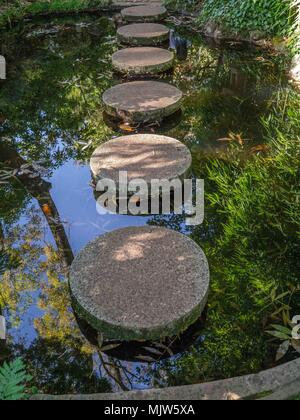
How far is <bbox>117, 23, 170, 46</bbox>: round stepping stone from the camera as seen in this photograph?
8.39 meters

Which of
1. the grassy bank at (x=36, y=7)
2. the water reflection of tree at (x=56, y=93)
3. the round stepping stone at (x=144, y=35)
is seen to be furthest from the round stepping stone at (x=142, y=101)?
the grassy bank at (x=36, y=7)

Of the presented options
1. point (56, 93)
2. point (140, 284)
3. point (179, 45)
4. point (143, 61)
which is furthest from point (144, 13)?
point (140, 284)

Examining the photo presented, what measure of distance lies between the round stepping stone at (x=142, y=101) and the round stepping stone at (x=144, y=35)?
2.48 meters

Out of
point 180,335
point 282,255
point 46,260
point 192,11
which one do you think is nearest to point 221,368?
point 180,335

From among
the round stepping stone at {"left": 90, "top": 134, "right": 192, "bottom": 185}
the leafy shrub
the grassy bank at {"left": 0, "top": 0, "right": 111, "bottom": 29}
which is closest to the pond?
the round stepping stone at {"left": 90, "top": 134, "right": 192, "bottom": 185}

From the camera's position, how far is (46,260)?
370 centimetres

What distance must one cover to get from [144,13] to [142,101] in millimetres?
4771

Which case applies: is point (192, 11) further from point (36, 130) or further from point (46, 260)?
point (46, 260)

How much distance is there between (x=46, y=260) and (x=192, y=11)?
828 cm

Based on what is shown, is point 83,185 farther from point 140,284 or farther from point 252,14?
point 252,14

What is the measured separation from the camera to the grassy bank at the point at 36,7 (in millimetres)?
9977

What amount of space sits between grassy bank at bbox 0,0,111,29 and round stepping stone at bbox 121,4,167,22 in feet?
4.68

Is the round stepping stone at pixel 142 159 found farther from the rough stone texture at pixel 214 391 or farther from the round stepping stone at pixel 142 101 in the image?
the rough stone texture at pixel 214 391

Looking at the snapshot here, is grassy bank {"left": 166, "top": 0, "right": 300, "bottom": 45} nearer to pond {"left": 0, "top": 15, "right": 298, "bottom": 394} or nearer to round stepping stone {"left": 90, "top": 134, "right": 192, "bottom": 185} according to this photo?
pond {"left": 0, "top": 15, "right": 298, "bottom": 394}
